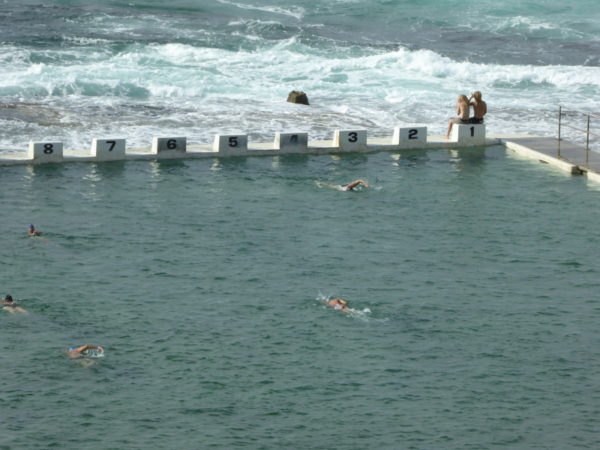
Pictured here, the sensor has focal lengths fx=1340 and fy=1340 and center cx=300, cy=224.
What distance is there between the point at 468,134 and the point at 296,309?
2002 cm

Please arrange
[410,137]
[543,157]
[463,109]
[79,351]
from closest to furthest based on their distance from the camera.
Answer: [79,351] < [543,157] < [410,137] < [463,109]

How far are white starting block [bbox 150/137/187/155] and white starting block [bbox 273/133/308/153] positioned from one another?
333 cm

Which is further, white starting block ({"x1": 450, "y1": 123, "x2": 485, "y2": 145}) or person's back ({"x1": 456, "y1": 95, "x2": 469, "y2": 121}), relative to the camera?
white starting block ({"x1": 450, "y1": 123, "x2": 485, "y2": 145})

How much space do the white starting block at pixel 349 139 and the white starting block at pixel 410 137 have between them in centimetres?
136

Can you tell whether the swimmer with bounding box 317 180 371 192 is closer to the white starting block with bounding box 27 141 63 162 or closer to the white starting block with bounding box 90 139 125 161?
the white starting block with bounding box 90 139 125 161

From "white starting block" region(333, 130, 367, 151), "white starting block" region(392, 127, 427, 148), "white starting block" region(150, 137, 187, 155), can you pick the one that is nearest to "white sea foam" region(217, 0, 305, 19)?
"white starting block" region(392, 127, 427, 148)

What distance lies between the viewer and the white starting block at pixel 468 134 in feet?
157

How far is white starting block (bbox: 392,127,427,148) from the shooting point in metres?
47.1

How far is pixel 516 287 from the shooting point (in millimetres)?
31656

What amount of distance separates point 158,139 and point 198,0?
2106 inches

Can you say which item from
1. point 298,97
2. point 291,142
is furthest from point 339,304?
point 298,97

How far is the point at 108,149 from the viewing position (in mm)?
43500

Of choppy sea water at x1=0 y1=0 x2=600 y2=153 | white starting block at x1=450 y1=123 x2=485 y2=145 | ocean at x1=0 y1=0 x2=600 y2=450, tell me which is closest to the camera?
ocean at x1=0 y1=0 x2=600 y2=450

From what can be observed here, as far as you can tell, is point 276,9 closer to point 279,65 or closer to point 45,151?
point 279,65
